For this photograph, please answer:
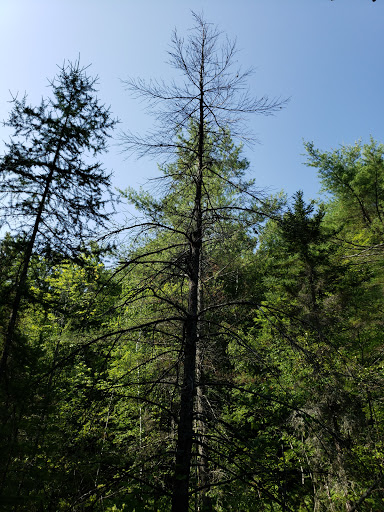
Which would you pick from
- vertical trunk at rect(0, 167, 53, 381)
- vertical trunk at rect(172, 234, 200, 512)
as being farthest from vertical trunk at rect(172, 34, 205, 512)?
vertical trunk at rect(0, 167, 53, 381)

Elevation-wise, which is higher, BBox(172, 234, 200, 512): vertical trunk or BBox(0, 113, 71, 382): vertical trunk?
BBox(0, 113, 71, 382): vertical trunk

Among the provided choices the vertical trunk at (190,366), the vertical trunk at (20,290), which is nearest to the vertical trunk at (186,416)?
the vertical trunk at (190,366)

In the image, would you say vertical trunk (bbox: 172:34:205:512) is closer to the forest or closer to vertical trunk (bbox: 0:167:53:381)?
the forest

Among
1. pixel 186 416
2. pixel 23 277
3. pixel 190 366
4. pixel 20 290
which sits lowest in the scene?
pixel 186 416

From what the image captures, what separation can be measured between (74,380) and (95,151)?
7379mm

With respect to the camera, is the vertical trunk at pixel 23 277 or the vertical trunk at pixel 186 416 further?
the vertical trunk at pixel 23 277

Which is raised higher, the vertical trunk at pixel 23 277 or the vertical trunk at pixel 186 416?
the vertical trunk at pixel 23 277

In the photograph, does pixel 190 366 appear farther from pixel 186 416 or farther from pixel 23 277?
pixel 23 277

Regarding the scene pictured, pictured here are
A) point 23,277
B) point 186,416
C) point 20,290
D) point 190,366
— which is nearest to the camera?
point 186,416

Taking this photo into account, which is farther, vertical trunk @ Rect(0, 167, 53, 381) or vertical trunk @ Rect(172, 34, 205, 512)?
vertical trunk @ Rect(0, 167, 53, 381)

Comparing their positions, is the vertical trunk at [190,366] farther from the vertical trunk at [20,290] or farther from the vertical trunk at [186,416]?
the vertical trunk at [20,290]

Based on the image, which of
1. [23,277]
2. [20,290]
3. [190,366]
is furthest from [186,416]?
[23,277]

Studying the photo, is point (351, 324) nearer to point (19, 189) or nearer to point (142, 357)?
point (142, 357)

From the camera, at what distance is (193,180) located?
441 cm
